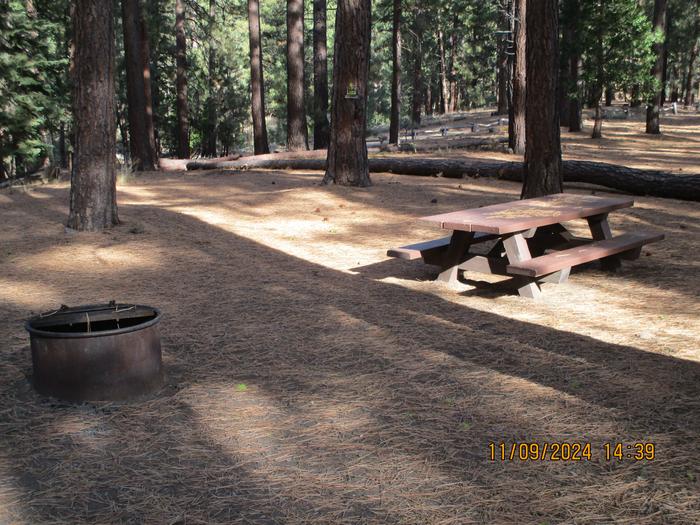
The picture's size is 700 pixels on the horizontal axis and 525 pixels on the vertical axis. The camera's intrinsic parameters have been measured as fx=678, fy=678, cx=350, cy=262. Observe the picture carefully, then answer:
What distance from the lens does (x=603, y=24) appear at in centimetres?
2333

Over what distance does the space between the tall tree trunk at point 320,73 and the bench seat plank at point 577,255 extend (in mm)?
16267

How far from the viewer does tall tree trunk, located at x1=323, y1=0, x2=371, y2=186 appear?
12281mm

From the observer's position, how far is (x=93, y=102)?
8.47 m

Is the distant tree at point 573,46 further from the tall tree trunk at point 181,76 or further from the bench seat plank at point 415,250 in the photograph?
the bench seat plank at point 415,250

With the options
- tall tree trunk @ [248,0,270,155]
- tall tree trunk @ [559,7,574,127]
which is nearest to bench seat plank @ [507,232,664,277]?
tall tree trunk @ [559,7,574,127]

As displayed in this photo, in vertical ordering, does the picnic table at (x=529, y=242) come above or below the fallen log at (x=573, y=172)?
below

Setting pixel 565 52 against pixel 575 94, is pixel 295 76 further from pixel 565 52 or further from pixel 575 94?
pixel 565 52

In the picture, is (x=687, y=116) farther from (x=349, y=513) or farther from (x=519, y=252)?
(x=349, y=513)

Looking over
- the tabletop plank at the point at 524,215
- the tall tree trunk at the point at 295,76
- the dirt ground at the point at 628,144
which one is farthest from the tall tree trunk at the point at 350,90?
the tall tree trunk at the point at 295,76

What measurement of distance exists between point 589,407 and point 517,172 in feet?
34.1

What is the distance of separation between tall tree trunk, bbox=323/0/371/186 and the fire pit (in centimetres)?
866

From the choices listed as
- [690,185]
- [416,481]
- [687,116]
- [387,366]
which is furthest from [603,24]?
[416,481]

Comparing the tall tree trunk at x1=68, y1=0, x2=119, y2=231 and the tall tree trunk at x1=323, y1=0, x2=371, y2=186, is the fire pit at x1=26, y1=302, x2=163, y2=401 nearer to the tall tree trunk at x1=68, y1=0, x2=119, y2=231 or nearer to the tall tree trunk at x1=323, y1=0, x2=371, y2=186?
the tall tree trunk at x1=68, y1=0, x2=119, y2=231

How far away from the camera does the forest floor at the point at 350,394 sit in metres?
3.11
